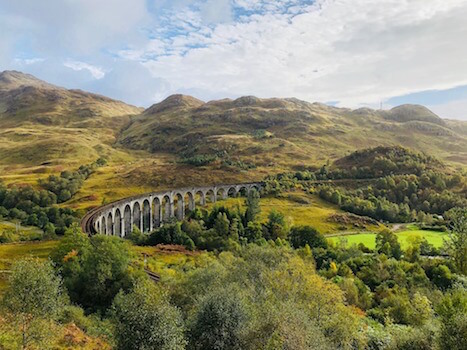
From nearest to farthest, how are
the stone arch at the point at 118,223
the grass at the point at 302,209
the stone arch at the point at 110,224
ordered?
the stone arch at the point at 110,224, the stone arch at the point at 118,223, the grass at the point at 302,209

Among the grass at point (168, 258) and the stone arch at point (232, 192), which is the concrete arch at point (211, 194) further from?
the grass at point (168, 258)

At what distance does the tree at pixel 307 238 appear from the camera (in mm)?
81812

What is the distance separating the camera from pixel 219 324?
28.1 meters

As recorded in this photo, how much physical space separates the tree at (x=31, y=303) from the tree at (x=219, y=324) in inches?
428

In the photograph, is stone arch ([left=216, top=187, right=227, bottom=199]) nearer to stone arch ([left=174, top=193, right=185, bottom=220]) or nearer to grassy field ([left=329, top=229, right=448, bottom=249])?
stone arch ([left=174, top=193, right=185, bottom=220])

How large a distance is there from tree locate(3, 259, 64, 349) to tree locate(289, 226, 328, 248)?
2472 inches

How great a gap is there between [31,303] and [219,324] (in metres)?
14.1

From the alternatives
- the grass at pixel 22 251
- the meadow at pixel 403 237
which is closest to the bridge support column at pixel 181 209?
the meadow at pixel 403 237

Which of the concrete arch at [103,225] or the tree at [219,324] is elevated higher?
the tree at [219,324]

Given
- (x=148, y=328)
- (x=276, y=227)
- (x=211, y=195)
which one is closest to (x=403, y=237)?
(x=276, y=227)

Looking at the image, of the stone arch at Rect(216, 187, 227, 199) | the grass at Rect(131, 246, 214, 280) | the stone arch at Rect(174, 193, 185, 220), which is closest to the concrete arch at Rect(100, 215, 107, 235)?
the grass at Rect(131, 246, 214, 280)

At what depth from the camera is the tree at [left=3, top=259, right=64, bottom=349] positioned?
25.5 metres

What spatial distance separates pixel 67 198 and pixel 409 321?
12389 cm

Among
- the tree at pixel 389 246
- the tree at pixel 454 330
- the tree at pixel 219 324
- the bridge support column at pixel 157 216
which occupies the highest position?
the tree at pixel 454 330
